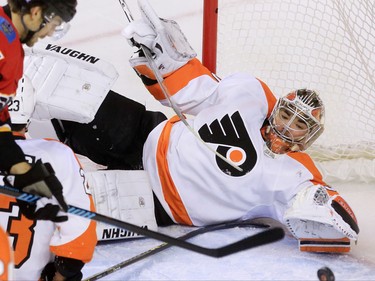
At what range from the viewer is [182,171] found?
7.97 feet

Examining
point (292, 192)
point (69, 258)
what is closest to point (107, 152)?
point (292, 192)

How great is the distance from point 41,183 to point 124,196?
772mm

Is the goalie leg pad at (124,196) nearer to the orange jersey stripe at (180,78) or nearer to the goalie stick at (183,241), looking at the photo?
the orange jersey stripe at (180,78)

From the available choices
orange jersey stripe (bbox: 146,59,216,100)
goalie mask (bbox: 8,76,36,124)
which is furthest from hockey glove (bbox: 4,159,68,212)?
orange jersey stripe (bbox: 146,59,216,100)

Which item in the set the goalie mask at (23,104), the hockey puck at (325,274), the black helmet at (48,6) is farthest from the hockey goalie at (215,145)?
the black helmet at (48,6)

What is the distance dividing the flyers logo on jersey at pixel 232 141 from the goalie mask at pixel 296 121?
3.3 inches

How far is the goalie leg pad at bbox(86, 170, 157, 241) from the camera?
93.0 inches

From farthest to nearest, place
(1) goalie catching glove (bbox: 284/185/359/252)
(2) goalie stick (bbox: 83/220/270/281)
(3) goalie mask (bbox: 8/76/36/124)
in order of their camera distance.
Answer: (1) goalie catching glove (bbox: 284/185/359/252) → (2) goalie stick (bbox: 83/220/270/281) → (3) goalie mask (bbox: 8/76/36/124)

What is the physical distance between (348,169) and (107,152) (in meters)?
0.86

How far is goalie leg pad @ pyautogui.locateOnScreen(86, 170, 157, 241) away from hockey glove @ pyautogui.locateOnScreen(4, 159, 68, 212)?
68 centimetres

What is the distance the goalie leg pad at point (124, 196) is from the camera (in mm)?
2363

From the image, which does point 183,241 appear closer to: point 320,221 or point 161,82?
point 320,221

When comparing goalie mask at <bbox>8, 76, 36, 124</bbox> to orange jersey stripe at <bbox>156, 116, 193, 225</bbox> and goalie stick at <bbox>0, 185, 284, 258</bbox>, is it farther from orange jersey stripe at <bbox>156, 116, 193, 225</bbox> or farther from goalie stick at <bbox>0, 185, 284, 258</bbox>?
orange jersey stripe at <bbox>156, 116, 193, 225</bbox>

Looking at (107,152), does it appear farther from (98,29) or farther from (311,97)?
(98,29)
